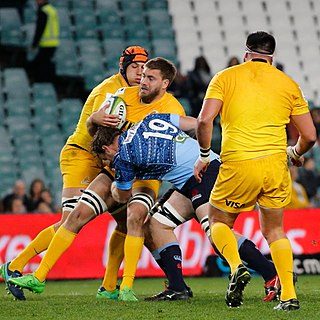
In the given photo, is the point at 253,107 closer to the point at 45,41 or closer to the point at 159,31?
the point at 45,41

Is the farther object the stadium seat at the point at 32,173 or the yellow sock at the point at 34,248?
the stadium seat at the point at 32,173

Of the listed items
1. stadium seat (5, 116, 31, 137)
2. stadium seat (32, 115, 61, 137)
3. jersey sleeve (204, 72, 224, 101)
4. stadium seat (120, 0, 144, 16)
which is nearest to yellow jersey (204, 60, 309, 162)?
jersey sleeve (204, 72, 224, 101)

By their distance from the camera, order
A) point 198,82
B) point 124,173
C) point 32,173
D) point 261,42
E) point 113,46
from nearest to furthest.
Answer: point 261,42 → point 124,173 → point 32,173 → point 198,82 → point 113,46

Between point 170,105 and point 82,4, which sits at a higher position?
point 82,4

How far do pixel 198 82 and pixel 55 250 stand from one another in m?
8.30

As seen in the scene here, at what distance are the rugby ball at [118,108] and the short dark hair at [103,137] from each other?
12 cm

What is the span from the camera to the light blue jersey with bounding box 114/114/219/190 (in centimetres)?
807

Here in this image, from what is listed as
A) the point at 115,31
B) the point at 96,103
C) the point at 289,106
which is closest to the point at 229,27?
the point at 115,31

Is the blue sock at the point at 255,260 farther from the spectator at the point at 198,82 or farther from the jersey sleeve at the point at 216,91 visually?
the spectator at the point at 198,82

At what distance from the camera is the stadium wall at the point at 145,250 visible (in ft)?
41.2

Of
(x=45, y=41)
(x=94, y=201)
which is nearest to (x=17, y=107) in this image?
(x=45, y=41)

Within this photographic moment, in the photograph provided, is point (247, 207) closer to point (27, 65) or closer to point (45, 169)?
point (45, 169)

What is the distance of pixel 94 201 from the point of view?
853 cm

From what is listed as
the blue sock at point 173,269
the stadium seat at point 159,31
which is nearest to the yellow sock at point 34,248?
the blue sock at point 173,269
